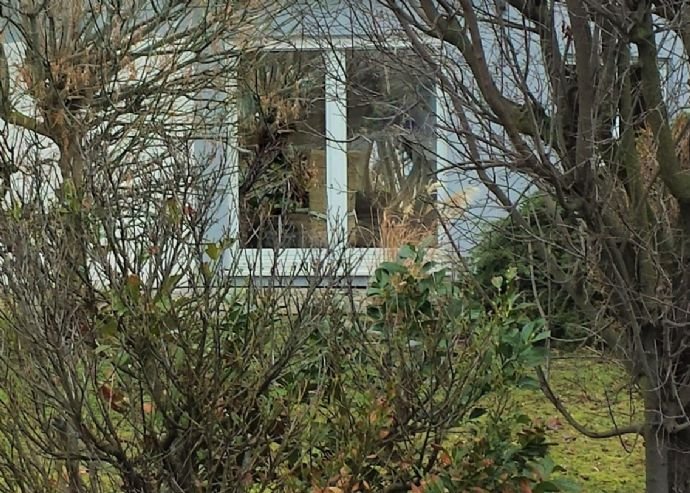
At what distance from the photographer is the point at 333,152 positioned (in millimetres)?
10742

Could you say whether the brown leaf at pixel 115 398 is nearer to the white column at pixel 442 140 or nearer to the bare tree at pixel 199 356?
the bare tree at pixel 199 356

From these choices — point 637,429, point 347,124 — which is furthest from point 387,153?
point 637,429

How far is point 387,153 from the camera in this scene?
1070cm

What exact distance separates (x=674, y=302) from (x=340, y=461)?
5.00 ft

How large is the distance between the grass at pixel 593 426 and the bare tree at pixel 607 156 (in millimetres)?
774

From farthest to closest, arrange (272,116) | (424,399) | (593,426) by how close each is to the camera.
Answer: (272,116)
(593,426)
(424,399)

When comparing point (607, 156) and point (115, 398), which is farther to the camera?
point (607, 156)

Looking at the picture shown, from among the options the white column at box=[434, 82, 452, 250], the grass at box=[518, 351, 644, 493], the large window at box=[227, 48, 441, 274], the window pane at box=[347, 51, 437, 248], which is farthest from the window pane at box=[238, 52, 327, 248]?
the grass at box=[518, 351, 644, 493]

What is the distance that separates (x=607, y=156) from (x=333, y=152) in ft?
22.9

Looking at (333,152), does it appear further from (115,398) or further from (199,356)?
(199,356)

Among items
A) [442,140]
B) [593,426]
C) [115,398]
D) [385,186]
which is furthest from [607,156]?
[385,186]

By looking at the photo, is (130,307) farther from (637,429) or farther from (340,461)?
(637,429)

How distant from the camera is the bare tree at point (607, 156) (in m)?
3.49

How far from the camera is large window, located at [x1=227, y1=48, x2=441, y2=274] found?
438cm
